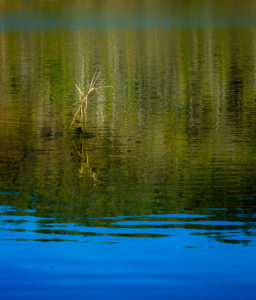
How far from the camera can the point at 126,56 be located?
6206 cm

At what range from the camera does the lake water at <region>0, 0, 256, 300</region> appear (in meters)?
13.4

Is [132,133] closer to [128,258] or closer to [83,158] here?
[83,158]

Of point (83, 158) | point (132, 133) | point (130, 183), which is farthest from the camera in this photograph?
point (132, 133)

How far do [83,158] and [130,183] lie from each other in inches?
163

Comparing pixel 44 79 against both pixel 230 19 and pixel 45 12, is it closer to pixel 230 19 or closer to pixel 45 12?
pixel 230 19

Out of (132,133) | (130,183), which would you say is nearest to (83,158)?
(130,183)

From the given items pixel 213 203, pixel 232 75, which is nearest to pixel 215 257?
pixel 213 203

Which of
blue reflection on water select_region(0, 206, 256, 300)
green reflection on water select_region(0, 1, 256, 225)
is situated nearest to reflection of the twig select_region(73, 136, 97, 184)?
green reflection on water select_region(0, 1, 256, 225)

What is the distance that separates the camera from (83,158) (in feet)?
81.2

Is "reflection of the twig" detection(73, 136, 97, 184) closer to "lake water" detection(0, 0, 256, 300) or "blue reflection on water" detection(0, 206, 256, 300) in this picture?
"lake water" detection(0, 0, 256, 300)

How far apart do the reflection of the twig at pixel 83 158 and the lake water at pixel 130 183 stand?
6 cm

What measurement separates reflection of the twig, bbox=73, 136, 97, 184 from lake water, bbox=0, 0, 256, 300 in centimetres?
6

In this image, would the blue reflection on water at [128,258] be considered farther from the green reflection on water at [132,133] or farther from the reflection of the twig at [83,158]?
the reflection of the twig at [83,158]

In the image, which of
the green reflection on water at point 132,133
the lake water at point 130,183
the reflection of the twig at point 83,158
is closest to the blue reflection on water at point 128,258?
the lake water at point 130,183
